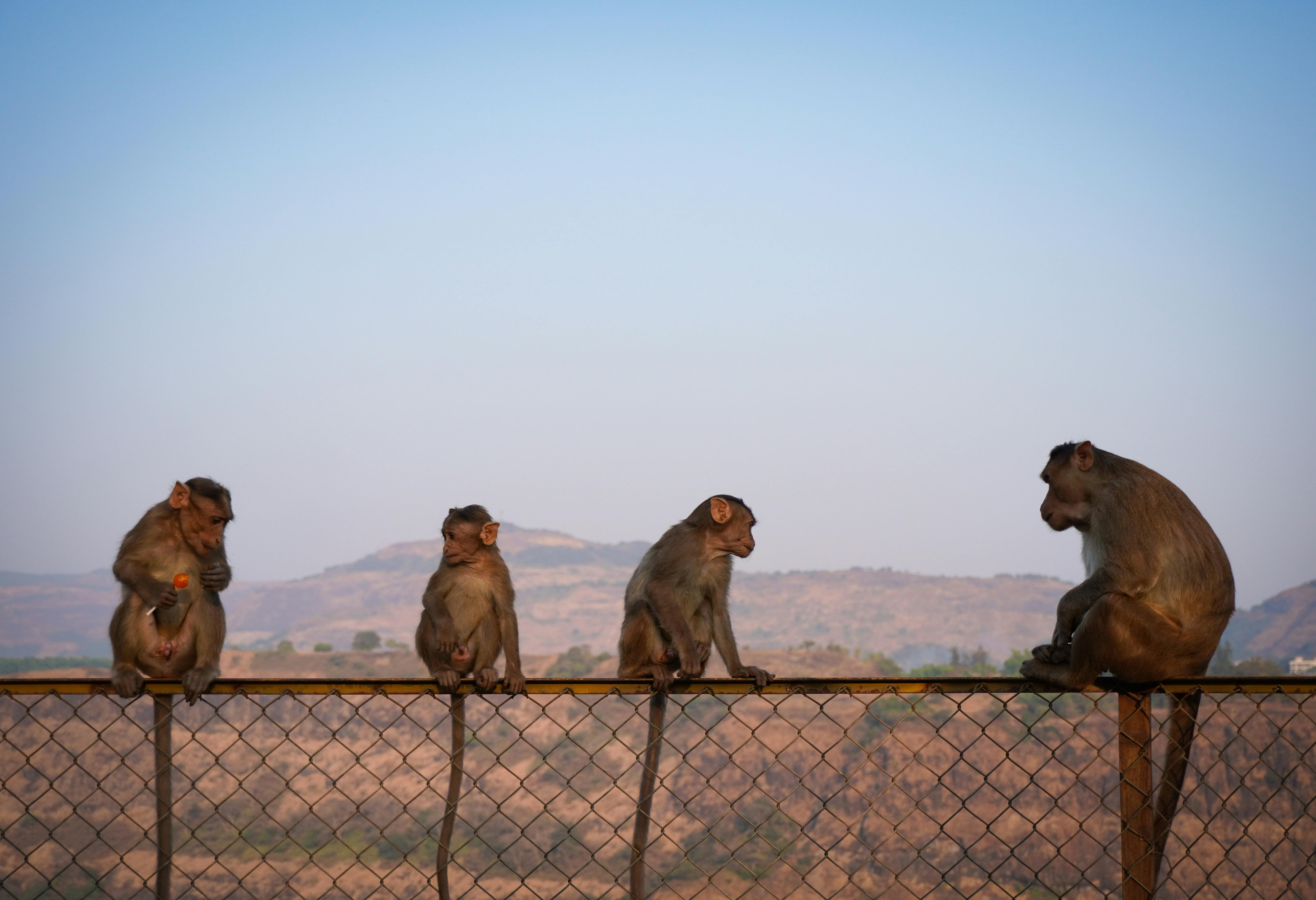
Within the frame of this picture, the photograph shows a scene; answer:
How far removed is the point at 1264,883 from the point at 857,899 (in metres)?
10.3

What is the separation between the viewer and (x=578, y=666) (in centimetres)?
3753

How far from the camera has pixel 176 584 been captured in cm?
580

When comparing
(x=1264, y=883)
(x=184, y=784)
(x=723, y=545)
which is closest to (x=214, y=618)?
(x=723, y=545)

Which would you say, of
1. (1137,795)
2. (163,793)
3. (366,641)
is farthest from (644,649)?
(366,641)

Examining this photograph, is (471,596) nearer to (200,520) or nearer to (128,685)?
(200,520)

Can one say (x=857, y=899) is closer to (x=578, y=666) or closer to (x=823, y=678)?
(x=578, y=666)

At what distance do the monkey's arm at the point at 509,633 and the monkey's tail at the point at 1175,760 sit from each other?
2996 mm

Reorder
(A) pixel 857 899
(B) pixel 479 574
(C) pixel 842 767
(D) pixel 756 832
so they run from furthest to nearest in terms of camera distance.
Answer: (C) pixel 842 767
(A) pixel 857 899
(B) pixel 479 574
(D) pixel 756 832

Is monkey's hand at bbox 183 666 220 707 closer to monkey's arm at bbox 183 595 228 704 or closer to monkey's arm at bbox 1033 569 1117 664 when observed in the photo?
monkey's arm at bbox 183 595 228 704

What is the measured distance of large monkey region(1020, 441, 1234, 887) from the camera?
5531 millimetres

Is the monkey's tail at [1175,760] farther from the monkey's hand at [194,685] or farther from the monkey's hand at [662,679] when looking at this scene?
the monkey's hand at [194,685]

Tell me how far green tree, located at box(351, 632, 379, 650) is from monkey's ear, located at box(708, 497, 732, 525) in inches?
1508

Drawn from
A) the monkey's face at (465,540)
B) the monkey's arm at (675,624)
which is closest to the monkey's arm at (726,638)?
the monkey's arm at (675,624)

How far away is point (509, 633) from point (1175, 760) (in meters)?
3.54
